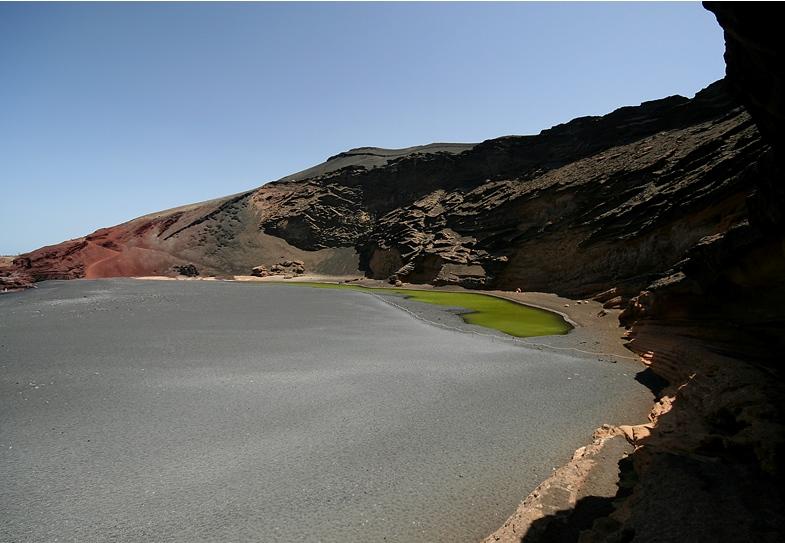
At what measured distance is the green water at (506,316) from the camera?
23.5 m

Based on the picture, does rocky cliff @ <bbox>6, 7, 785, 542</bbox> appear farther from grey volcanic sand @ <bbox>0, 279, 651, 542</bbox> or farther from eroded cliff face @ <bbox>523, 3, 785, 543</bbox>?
grey volcanic sand @ <bbox>0, 279, 651, 542</bbox>

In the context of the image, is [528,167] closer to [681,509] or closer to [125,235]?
[681,509]

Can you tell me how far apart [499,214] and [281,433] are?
48788mm

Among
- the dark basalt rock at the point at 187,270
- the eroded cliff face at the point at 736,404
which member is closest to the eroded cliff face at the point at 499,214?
the dark basalt rock at the point at 187,270

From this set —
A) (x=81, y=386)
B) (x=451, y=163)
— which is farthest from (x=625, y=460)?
(x=451, y=163)

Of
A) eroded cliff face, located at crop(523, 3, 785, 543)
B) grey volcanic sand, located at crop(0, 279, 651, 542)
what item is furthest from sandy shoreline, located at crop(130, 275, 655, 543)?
grey volcanic sand, located at crop(0, 279, 651, 542)

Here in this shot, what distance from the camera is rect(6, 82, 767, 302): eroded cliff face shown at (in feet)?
109

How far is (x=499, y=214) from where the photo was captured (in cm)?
5428

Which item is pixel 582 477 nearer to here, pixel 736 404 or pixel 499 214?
pixel 736 404

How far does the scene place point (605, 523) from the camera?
18.0 feet

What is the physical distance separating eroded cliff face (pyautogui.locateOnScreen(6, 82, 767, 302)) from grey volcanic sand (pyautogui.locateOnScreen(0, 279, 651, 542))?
12.3m

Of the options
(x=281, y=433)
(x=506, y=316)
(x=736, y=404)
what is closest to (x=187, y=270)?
(x=506, y=316)

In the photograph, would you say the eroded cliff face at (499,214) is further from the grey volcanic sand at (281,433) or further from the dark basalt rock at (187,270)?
the grey volcanic sand at (281,433)

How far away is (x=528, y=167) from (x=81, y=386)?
5862 cm
